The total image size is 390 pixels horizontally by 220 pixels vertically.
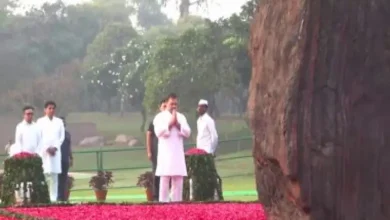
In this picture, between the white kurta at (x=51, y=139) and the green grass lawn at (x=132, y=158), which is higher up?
the white kurta at (x=51, y=139)

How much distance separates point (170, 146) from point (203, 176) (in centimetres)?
77

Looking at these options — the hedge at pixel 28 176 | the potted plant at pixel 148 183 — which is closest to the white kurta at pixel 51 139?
the hedge at pixel 28 176

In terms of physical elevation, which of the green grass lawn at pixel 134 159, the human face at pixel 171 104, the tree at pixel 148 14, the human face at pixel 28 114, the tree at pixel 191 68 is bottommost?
the green grass lawn at pixel 134 159

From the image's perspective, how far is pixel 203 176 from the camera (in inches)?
594

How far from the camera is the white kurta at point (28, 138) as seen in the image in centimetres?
1584

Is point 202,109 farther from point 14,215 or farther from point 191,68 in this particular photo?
point 191,68

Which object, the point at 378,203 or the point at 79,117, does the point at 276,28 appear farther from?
the point at 79,117

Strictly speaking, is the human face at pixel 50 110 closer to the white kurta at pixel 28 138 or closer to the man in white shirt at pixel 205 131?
the white kurta at pixel 28 138

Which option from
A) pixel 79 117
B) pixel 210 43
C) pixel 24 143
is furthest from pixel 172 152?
pixel 79 117

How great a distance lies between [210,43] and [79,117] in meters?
10.6

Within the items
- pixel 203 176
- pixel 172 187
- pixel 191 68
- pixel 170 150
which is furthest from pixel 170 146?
pixel 191 68

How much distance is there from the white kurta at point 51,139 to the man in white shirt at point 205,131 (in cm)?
216

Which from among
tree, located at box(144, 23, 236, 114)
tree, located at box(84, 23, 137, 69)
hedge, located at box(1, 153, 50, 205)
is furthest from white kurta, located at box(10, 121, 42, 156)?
tree, located at box(84, 23, 137, 69)

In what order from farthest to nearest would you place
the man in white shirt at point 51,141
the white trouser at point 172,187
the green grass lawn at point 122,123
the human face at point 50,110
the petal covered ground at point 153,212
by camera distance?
the green grass lawn at point 122,123
the man in white shirt at point 51,141
the human face at point 50,110
the white trouser at point 172,187
the petal covered ground at point 153,212
